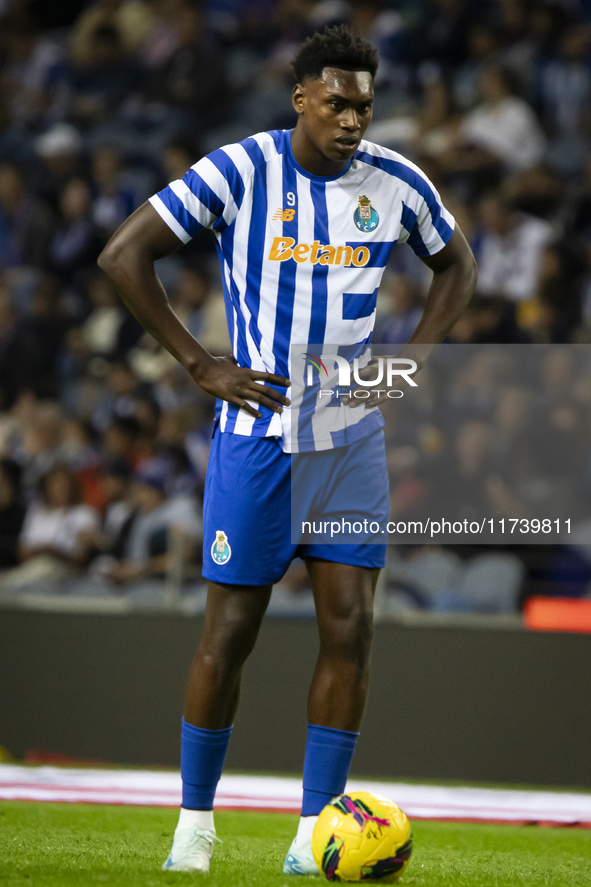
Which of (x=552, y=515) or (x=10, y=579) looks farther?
(x=10, y=579)

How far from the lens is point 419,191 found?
3041 millimetres

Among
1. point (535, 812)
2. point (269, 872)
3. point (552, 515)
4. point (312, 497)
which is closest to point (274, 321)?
point (312, 497)

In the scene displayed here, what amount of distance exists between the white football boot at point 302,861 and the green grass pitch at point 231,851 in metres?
0.04

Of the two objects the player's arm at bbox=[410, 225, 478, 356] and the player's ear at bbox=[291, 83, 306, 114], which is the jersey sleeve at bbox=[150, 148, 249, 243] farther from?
the player's arm at bbox=[410, 225, 478, 356]

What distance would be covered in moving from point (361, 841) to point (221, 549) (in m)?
0.78

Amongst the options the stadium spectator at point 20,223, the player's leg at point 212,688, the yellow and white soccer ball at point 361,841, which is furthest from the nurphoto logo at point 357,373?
the stadium spectator at point 20,223

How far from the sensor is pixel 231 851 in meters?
3.33

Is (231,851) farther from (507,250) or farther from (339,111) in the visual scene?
(507,250)

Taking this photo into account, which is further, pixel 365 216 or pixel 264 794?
pixel 264 794

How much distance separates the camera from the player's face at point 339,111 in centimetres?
281

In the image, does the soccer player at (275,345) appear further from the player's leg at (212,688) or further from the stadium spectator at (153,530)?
the stadium spectator at (153,530)

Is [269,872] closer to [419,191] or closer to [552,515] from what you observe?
[419,191]

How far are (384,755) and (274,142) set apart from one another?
3666 mm

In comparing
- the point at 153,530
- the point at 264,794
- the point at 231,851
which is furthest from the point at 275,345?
the point at 153,530
